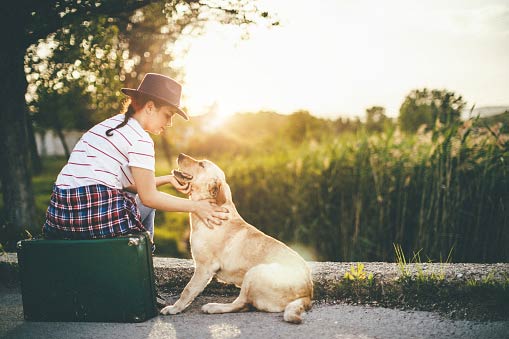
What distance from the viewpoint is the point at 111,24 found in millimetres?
5957

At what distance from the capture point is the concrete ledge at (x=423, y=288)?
323 centimetres

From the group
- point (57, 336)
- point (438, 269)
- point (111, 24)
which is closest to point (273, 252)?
point (438, 269)

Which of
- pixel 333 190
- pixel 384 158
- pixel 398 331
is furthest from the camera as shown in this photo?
pixel 333 190

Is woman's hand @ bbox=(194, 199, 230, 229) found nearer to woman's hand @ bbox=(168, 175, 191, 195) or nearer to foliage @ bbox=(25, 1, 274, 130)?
woman's hand @ bbox=(168, 175, 191, 195)

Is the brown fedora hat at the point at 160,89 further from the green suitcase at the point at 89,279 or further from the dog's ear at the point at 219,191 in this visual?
the green suitcase at the point at 89,279

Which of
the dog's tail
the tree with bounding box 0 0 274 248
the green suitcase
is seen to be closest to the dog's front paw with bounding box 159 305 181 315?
the green suitcase

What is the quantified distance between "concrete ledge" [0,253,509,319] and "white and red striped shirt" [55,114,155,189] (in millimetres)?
1463

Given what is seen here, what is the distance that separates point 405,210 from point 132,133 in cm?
376

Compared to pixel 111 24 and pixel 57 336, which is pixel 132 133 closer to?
pixel 57 336

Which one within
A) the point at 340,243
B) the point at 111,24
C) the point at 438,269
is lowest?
the point at 340,243

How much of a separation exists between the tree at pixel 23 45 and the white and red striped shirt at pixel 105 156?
8.61 ft

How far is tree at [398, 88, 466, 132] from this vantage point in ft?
20.7

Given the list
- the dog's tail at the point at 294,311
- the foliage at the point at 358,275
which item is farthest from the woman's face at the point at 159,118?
the foliage at the point at 358,275

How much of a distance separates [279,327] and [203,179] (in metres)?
1.42
